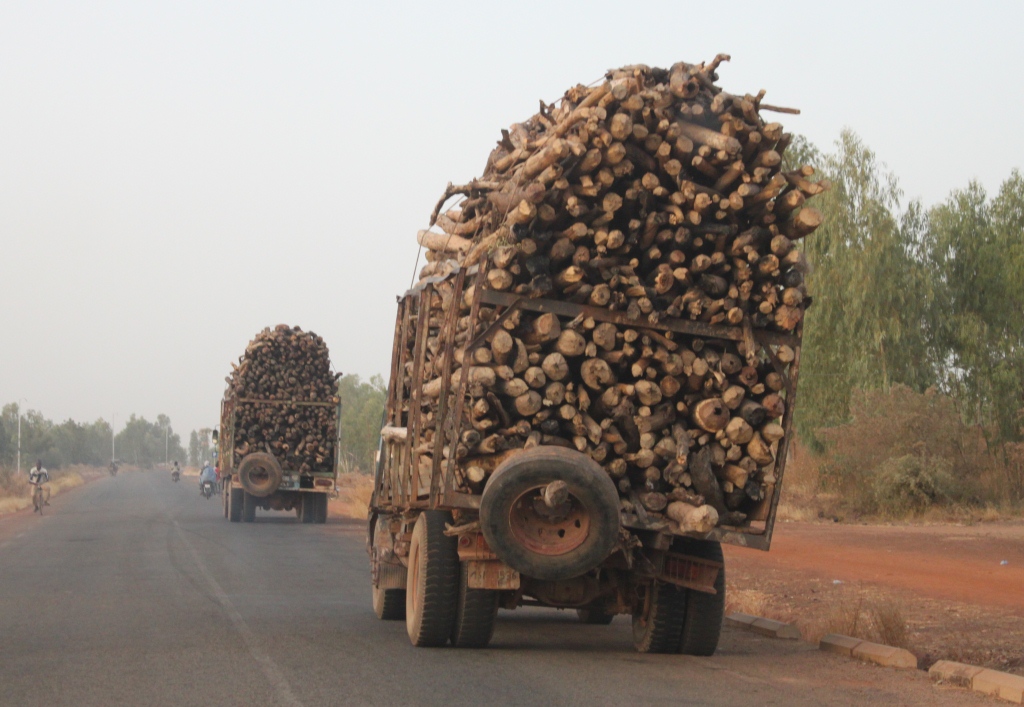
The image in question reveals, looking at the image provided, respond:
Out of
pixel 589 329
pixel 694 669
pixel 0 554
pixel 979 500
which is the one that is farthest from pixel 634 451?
pixel 979 500

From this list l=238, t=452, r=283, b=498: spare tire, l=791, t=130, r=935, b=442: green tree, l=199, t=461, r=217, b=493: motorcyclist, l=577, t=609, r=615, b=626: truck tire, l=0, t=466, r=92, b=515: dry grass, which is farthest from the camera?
l=199, t=461, r=217, b=493: motorcyclist

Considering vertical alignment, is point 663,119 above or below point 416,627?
above

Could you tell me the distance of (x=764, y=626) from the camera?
11.2 m

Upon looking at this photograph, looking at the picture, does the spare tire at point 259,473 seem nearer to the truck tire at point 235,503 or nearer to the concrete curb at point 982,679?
the truck tire at point 235,503

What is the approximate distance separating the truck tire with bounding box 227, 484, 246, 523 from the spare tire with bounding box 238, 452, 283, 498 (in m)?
1.64

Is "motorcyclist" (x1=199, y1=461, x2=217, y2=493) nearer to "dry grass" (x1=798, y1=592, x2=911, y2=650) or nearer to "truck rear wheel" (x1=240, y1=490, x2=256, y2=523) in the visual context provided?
"truck rear wheel" (x1=240, y1=490, x2=256, y2=523)

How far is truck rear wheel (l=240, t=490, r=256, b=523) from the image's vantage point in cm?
2906

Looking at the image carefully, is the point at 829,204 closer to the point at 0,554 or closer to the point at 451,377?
the point at 0,554

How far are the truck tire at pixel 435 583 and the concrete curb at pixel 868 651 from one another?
3123 mm

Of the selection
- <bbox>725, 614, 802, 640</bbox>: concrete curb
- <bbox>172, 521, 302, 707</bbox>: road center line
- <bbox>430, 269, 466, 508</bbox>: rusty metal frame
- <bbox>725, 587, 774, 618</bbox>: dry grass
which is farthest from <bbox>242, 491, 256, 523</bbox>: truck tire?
<bbox>430, 269, 466, 508</bbox>: rusty metal frame

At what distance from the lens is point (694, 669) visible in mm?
8664

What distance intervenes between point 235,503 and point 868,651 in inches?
867

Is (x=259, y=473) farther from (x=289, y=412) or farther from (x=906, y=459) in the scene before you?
(x=906, y=459)

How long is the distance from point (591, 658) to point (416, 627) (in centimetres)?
135
